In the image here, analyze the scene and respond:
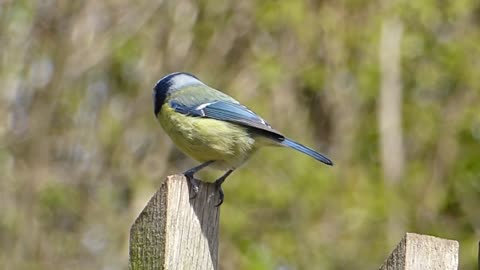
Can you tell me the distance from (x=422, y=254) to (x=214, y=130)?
52.3 inches

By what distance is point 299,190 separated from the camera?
596 centimetres

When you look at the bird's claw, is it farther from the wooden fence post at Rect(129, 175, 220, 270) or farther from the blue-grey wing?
the blue-grey wing

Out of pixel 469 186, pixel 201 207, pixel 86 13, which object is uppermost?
pixel 86 13

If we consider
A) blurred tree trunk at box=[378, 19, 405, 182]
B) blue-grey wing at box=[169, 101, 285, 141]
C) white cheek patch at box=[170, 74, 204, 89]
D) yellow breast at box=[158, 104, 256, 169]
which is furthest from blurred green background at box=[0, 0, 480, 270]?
yellow breast at box=[158, 104, 256, 169]

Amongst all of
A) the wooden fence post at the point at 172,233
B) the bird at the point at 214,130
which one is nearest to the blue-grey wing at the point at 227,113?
the bird at the point at 214,130

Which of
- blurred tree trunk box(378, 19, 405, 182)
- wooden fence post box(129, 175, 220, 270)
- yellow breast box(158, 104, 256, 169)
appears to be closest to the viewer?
wooden fence post box(129, 175, 220, 270)

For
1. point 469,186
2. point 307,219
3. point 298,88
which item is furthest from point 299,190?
point 469,186

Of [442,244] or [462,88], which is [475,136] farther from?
[442,244]

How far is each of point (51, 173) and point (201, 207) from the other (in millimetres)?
3967

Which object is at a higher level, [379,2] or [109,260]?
[379,2]

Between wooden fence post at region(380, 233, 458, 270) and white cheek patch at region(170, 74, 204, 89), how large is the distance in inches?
66.2

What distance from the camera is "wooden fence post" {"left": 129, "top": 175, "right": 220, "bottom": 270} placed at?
179cm

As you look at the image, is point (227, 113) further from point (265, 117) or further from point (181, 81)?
point (265, 117)

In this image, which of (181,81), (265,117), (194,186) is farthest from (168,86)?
(265,117)
